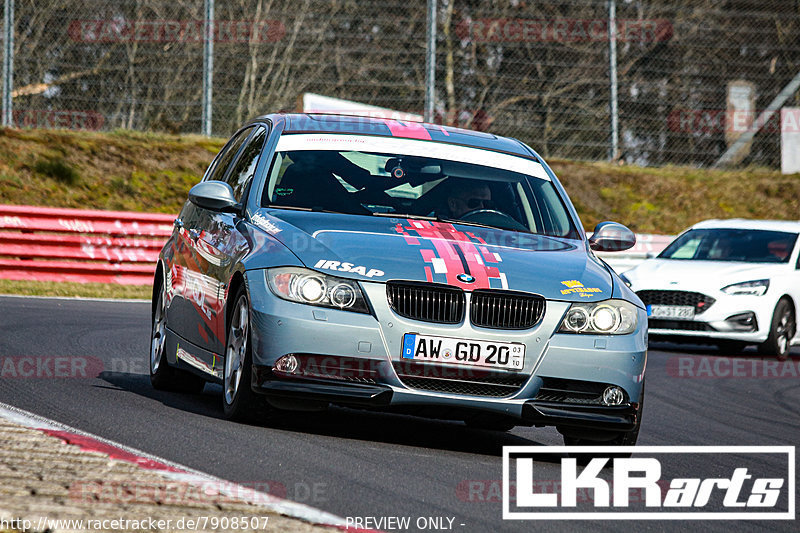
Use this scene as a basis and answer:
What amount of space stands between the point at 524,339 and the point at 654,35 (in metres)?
18.7

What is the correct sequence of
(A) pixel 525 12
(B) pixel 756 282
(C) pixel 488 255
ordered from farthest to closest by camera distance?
(A) pixel 525 12 < (B) pixel 756 282 < (C) pixel 488 255

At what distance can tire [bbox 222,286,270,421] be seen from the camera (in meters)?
6.05

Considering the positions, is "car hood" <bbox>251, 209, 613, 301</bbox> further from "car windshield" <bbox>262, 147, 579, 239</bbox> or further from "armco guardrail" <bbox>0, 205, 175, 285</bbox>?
"armco guardrail" <bbox>0, 205, 175, 285</bbox>

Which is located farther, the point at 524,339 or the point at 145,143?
the point at 145,143

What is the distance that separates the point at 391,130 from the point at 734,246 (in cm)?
914

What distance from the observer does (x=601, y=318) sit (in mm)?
6152

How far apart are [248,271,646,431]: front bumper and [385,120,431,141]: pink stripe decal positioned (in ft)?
6.13

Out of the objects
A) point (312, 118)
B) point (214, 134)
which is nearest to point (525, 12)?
point (214, 134)

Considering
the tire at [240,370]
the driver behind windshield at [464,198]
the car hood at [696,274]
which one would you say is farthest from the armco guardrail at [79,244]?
the tire at [240,370]

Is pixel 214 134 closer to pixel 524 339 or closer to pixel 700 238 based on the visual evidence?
pixel 700 238

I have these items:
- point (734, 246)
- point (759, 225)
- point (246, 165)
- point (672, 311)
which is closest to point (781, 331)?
Answer: point (672, 311)

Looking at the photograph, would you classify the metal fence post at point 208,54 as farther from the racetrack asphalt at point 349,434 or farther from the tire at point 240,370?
the tire at point 240,370

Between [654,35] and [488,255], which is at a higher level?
[654,35]

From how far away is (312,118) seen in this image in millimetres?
7766
